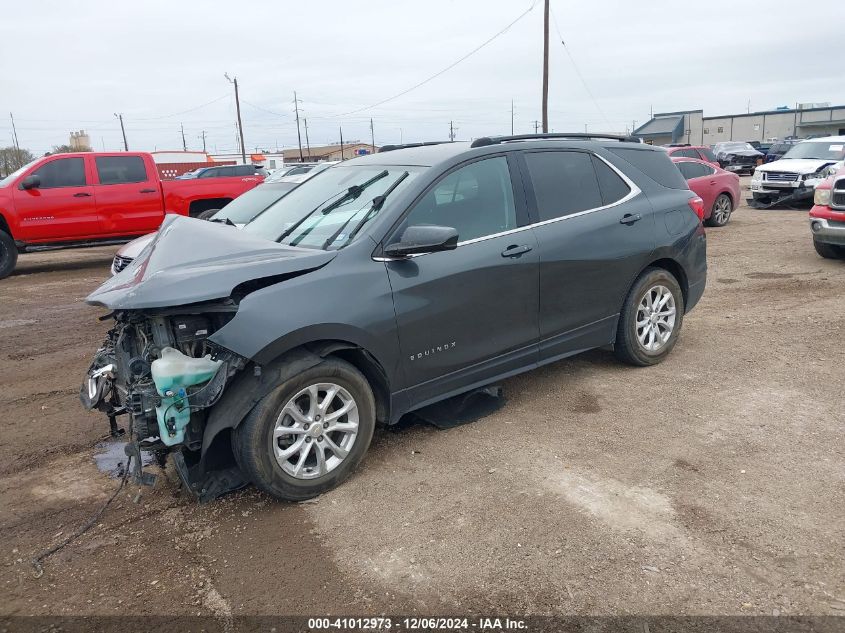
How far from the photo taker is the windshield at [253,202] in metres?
8.08

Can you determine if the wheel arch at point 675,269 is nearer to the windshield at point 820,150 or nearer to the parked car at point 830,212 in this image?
the parked car at point 830,212

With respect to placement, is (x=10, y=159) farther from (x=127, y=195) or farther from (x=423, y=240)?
(x=423, y=240)

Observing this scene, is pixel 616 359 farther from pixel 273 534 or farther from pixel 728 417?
pixel 273 534

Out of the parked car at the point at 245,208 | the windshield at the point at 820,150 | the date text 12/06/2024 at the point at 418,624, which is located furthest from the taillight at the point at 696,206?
the windshield at the point at 820,150

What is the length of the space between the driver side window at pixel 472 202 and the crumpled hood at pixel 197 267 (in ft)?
2.36

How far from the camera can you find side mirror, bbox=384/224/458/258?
356 centimetres

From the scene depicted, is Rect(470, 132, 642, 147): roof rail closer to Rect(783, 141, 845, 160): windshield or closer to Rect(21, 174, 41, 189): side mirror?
Rect(21, 174, 41, 189): side mirror

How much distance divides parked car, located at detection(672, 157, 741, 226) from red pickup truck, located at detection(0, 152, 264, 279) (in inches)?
360

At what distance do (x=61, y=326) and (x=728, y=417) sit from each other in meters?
A: 7.02

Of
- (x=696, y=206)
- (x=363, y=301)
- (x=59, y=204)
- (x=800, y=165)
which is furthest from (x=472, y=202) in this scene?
(x=800, y=165)

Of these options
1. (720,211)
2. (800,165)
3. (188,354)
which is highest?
(800,165)

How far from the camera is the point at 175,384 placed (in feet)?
10.4

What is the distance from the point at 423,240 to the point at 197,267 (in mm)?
1218

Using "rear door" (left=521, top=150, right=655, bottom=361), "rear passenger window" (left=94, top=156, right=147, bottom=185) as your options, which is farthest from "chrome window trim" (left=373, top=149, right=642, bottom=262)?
"rear passenger window" (left=94, top=156, right=147, bottom=185)
